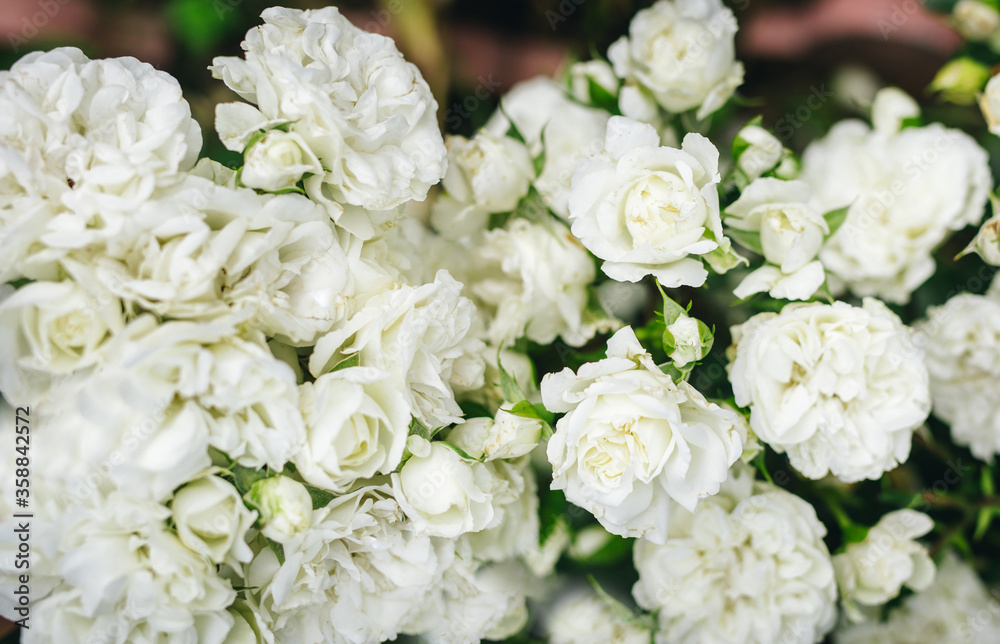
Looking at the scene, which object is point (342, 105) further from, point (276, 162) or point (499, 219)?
point (499, 219)

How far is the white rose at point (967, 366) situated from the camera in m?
0.98

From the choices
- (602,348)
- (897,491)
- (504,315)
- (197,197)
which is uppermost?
(197,197)

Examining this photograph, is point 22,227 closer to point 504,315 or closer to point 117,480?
point 117,480

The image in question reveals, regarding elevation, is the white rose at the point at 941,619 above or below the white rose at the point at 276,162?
below

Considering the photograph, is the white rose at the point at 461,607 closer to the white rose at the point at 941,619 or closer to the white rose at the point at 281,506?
the white rose at the point at 281,506

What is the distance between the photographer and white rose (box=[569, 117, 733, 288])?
73 cm

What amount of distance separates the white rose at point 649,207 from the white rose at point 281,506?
0.37 metres

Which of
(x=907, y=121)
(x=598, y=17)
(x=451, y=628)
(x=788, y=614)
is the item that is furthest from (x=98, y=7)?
(x=788, y=614)

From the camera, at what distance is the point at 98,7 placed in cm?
146

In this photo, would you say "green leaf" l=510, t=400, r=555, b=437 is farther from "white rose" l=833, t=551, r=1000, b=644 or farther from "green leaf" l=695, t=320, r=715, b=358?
"white rose" l=833, t=551, r=1000, b=644

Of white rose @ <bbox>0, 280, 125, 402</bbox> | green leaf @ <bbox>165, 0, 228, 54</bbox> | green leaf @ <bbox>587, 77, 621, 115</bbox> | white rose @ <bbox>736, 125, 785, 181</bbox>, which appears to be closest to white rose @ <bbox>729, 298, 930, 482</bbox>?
white rose @ <bbox>736, 125, 785, 181</bbox>

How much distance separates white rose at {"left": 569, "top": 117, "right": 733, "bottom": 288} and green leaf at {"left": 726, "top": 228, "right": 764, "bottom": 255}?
0.08 meters

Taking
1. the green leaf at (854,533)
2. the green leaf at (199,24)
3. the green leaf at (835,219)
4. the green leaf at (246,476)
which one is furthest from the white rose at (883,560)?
the green leaf at (199,24)

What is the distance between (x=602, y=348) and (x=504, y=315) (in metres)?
0.19
